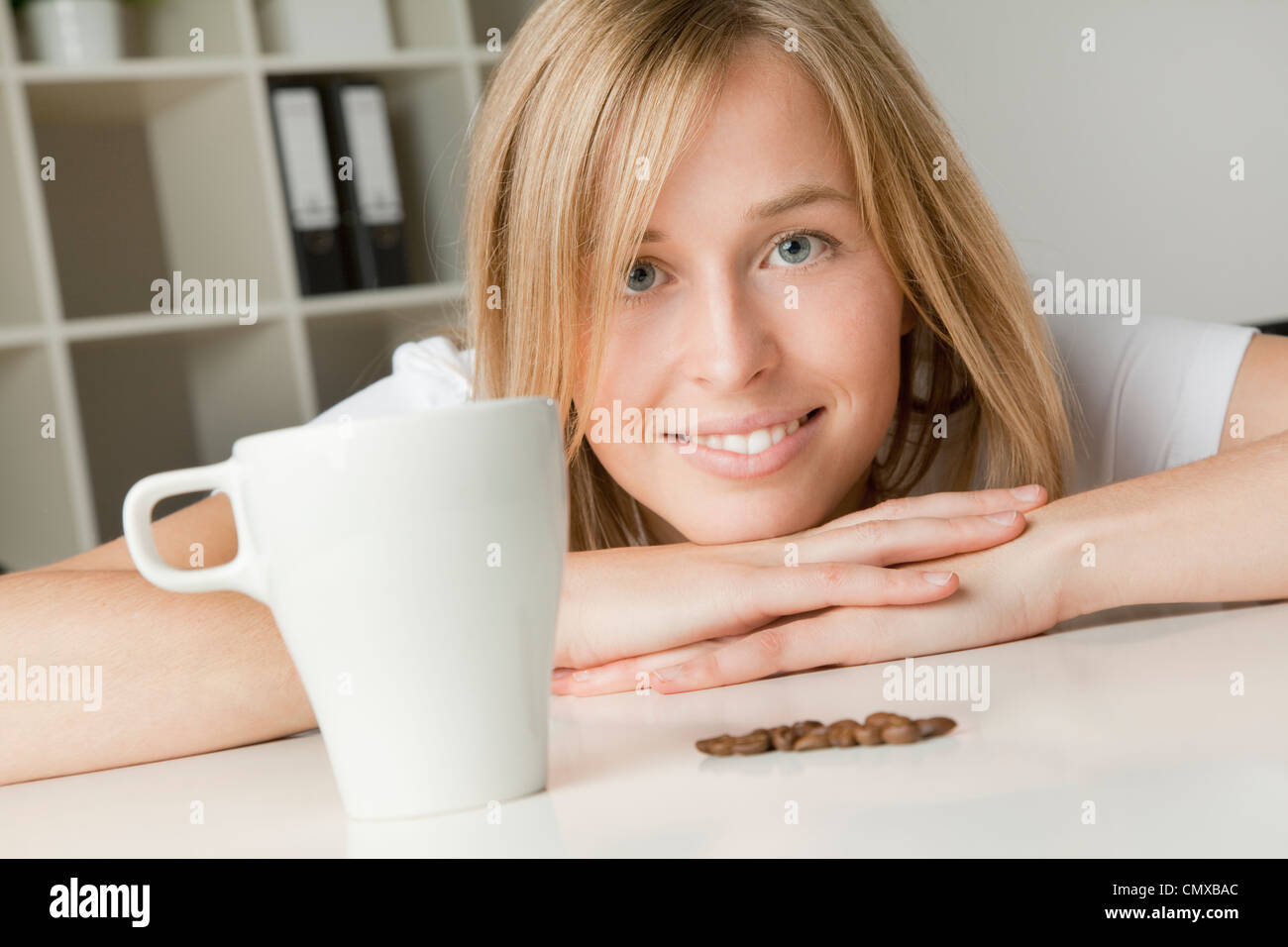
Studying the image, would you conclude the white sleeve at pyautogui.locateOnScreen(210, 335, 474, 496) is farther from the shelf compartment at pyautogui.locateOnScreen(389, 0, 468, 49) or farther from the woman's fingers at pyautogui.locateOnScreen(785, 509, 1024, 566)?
the shelf compartment at pyautogui.locateOnScreen(389, 0, 468, 49)

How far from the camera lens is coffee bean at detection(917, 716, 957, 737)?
47 cm

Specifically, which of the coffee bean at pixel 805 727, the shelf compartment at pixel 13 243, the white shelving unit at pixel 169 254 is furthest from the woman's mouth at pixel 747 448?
the shelf compartment at pixel 13 243

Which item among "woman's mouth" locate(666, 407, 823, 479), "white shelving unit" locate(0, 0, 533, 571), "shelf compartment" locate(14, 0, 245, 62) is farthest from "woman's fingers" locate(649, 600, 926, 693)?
"shelf compartment" locate(14, 0, 245, 62)

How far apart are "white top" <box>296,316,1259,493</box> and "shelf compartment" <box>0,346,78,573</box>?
1.10 metres

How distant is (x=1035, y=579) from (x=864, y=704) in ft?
0.82

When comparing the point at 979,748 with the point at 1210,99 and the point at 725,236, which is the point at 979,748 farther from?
the point at 1210,99

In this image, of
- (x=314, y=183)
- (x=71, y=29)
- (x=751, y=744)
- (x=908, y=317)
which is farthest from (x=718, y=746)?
(x=71, y=29)

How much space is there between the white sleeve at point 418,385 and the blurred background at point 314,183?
1.05m

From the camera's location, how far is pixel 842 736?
0.47 meters

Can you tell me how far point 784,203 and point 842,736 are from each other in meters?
0.60

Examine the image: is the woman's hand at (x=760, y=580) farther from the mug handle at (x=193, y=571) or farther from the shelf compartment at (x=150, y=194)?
the shelf compartment at (x=150, y=194)

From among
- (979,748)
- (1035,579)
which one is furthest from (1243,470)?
(979,748)

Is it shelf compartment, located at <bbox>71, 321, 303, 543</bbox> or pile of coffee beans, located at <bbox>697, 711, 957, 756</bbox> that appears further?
shelf compartment, located at <bbox>71, 321, 303, 543</bbox>
